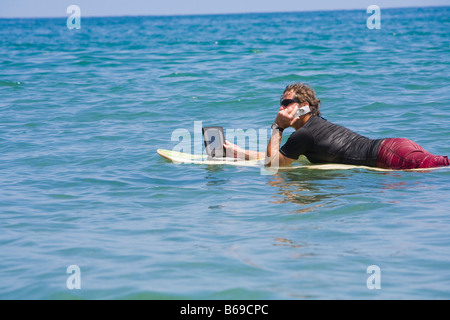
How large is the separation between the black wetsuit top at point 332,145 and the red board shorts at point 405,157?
0.12 metres

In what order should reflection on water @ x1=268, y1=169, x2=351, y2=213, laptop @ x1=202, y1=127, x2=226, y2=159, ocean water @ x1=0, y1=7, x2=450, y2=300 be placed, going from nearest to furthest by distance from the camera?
ocean water @ x1=0, y1=7, x2=450, y2=300
reflection on water @ x1=268, y1=169, x2=351, y2=213
laptop @ x1=202, y1=127, x2=226, y2=159

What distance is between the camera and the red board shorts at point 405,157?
705 cm

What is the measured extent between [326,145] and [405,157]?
36.1 inches

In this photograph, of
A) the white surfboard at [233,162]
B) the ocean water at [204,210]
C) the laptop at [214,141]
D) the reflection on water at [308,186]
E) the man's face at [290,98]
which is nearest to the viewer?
the ocean water at [204,210]

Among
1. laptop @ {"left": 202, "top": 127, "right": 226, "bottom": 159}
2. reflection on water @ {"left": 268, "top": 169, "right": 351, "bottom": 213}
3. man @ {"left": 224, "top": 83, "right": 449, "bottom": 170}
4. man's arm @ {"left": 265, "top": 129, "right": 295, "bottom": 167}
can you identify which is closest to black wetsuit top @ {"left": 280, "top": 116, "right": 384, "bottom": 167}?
man @ {"left": 224, "top": 83, "right": 449, "bottom": 170}

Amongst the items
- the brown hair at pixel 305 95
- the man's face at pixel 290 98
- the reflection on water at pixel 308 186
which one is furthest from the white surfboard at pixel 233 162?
the man's face at pixel 290 98

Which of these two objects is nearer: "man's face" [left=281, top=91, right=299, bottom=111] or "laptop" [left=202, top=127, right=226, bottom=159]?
"man's face" [left=281, top=91, right=299, bottom=111]

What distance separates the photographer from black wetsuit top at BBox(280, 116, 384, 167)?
23.3ft

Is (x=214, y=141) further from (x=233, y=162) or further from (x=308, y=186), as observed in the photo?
(x=308, y=186)

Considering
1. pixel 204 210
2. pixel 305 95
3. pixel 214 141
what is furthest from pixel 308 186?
pixel 214 141

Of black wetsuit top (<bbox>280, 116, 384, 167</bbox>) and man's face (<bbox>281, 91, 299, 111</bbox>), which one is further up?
man's face (<bbox>281, 91, 299, 111</bbox>)

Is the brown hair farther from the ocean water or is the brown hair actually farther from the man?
the ocean water

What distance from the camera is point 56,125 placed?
1159 cm

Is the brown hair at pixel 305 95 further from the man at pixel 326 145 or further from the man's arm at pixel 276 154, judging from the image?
the man's arm at pixel 276 154
